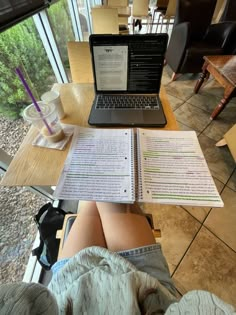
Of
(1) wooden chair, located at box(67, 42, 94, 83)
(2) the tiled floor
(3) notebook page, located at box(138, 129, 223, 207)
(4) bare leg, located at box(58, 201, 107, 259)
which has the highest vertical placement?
(1) wooden chair, located at box(67, 42, 94, 83)

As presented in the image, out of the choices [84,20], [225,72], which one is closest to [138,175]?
[225,72]

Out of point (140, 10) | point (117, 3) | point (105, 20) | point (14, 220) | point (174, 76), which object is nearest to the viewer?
point (14, 220)

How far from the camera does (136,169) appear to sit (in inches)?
→ 20.4

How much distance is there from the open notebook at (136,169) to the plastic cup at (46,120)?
0.07 m

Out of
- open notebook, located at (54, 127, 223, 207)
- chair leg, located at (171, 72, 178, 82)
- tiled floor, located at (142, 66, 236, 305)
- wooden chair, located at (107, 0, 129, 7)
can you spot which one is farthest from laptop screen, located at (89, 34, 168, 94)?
wooden chair, located at (107, 0, 129, 7)

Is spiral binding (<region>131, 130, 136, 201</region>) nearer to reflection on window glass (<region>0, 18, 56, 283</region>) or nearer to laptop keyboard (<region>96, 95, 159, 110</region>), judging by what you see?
laptop keyboard (<region>96, 95, 159, 110</region>)

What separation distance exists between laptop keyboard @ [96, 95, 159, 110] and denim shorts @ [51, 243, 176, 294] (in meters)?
0.53

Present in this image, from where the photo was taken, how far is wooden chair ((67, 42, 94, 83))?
2.67ft

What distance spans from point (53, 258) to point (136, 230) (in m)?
0.44

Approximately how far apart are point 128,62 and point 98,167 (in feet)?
1.43

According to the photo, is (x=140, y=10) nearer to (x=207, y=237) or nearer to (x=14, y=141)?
(x=14, y=141)

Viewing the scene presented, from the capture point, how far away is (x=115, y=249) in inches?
19.4

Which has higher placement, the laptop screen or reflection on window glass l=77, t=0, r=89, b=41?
the laptop screen

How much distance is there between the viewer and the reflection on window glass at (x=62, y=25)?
127cm
